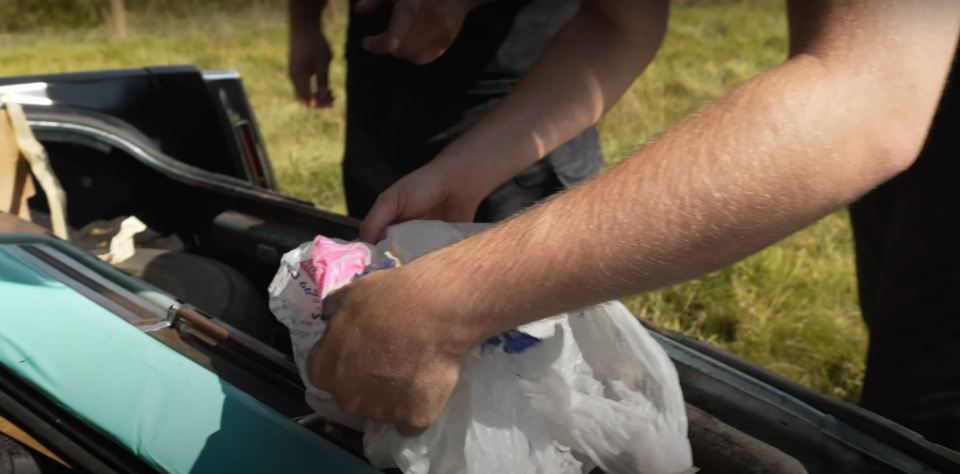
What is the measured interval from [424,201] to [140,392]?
1.86 feet

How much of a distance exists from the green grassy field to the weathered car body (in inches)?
18.4

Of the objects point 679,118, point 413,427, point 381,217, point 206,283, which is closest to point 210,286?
point 206,283

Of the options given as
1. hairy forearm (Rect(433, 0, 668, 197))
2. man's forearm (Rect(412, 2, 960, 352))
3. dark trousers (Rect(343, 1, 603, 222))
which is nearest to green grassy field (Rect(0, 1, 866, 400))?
man's forearm (Rect(412, 2, 960, 352))

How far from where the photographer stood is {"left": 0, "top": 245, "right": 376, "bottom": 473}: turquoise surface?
3.92 ft

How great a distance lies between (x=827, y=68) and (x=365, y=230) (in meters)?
0.83

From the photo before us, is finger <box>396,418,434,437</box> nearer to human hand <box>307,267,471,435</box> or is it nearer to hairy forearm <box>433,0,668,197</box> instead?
human hand <box>307,267,471,435</box>

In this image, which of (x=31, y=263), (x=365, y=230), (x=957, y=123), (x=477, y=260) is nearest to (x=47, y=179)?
(x=31, y=263)

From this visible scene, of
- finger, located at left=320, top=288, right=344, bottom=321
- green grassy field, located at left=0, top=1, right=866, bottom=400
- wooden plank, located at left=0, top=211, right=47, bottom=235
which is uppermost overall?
finger, located at left=320, top=288, right=344, bottom=321

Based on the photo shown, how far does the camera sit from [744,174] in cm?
95

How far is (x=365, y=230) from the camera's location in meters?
1.56

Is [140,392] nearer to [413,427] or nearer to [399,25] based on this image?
[413,427]

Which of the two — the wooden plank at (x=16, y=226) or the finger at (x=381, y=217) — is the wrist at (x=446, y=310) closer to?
the finger at (x=381, y=217)

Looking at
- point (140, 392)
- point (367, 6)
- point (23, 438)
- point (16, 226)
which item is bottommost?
point (23, 438)

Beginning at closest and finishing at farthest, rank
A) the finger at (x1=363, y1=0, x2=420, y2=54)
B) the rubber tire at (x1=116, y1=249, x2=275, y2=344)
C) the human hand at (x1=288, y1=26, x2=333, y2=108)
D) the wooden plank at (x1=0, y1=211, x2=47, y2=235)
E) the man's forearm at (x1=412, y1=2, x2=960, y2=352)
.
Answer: the man's forearm at (x1=412, y1=2, x2=960, y2=352) < the wooden plank at (x1=0, y1=211, x2=47, y2=235) < the finger at (x1=363, y1=0, x2=420, y2=54) < the rubber tire at (x1=116, y1=249, x2=275, y2=344) < the human hand at (x1=288, y1=26, x2=333, y2=108)
